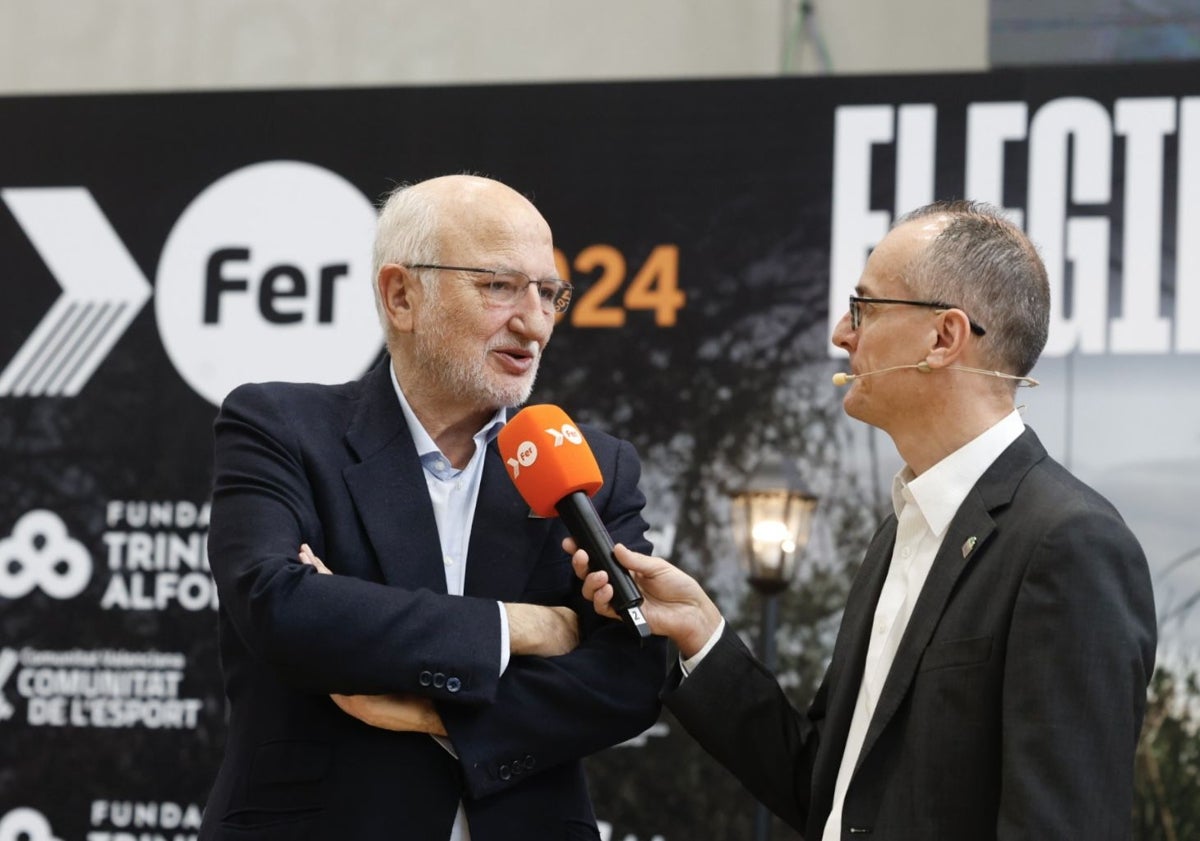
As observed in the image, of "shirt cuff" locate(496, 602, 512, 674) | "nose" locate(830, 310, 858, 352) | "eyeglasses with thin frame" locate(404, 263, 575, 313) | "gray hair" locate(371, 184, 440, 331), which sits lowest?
"shirt cuff" locate(496, 602, 512, 674)

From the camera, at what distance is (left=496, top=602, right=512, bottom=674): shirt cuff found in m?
2.53

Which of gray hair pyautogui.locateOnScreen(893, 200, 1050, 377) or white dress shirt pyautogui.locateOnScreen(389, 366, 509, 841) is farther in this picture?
white dress shirt pyautogui.locateOnScreen(389, 366, 509, 841)

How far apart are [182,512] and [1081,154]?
3.36 m

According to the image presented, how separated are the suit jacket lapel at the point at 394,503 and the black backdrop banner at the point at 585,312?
106 inches

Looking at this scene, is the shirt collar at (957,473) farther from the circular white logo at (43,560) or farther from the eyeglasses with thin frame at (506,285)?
the circular white logo at (43,560)

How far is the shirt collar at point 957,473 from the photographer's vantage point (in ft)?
8.27

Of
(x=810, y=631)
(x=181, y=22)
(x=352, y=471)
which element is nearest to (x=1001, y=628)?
(x=352, y=471)

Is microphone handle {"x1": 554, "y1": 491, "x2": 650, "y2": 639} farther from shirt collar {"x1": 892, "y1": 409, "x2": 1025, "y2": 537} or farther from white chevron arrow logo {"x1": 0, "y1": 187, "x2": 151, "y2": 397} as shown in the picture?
white chevron arrow logo {"x1": 0, "y1": 187, "x2": 151, "y2": 397}

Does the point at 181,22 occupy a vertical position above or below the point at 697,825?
above

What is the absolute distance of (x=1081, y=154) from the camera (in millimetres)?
5223

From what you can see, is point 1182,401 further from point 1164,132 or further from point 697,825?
point 697,825

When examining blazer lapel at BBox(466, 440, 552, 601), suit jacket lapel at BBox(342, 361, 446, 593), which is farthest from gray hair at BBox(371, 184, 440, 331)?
blazer lapel at BBox(466, 440, 552, 601)

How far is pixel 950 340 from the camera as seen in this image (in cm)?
254

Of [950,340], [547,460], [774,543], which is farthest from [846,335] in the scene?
[774,543]
